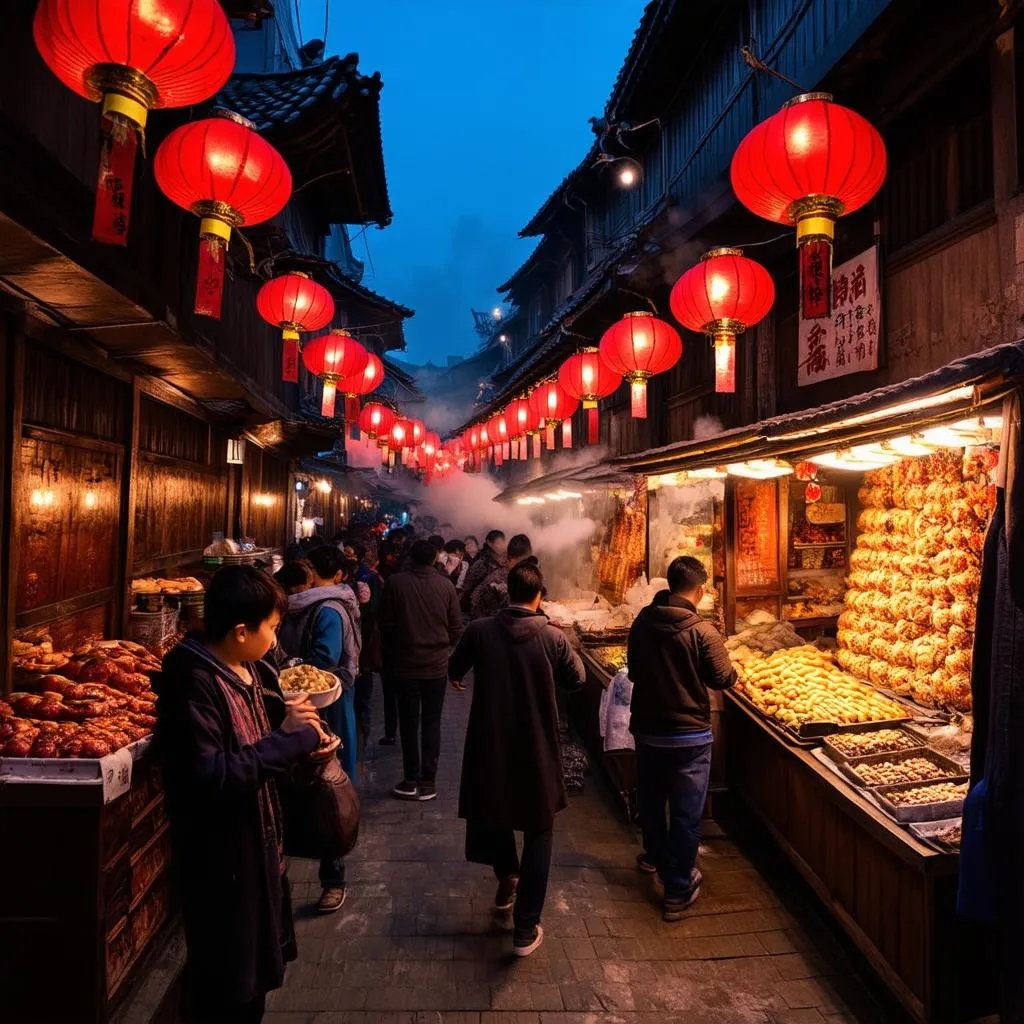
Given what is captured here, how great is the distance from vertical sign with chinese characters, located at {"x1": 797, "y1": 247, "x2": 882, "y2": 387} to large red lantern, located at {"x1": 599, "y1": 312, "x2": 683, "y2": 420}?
5.47ft

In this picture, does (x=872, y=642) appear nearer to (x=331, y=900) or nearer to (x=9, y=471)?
(x=331, y=900)

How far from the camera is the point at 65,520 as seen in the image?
5.89m

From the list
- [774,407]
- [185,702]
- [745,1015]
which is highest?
[774,407]

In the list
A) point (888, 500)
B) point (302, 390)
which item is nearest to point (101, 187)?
point (888, 500)

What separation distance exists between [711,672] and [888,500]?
4028 mm

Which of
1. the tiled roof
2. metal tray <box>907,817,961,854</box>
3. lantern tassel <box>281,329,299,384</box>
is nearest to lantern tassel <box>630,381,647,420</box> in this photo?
lantern tassel <box>281,329,299,384</box>

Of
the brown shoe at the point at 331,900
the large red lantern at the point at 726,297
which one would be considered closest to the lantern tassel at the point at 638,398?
the large red lantern at the point at 726,297

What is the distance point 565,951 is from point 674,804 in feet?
4.97

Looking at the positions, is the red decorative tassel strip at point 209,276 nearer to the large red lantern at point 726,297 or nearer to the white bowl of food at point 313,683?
the white bowl of food at point 313,683

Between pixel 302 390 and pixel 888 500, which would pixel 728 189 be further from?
pixel 302 390

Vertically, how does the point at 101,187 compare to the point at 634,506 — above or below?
above

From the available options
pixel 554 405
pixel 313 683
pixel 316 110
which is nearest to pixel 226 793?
pixel 313 683

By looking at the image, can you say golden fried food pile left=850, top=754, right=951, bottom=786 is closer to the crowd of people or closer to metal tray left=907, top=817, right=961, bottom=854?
metal tray left=907, top=817, right=961, bottom=854

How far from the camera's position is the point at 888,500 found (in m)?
8.11
